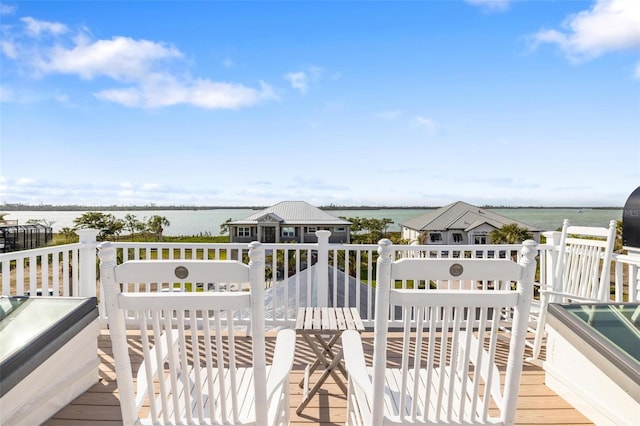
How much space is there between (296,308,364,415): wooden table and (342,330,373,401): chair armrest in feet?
2.14

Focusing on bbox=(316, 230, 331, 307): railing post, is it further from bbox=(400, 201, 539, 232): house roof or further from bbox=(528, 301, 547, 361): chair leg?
bbox=(400, 201, 539, 232): house roof

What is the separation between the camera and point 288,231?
3666 cm

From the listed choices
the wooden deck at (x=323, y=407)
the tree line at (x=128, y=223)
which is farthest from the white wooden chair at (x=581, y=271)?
the tree line at (x=128, y=223)

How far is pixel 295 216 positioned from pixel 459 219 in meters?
16.0

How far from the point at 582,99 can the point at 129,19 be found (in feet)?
28.8

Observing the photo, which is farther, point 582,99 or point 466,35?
point 582,99

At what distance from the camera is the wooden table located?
8.27 feet

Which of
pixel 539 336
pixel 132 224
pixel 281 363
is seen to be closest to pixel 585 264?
pixel 539 336

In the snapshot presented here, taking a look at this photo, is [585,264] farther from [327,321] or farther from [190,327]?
[190,327]

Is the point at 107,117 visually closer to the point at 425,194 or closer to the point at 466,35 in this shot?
the point at 466,35

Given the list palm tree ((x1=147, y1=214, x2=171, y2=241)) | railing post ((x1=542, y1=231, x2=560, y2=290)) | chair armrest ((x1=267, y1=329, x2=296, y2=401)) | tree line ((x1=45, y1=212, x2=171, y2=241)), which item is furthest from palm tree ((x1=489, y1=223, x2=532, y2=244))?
palm tree ((x1=147, y1=214, x2=171, y2=241))

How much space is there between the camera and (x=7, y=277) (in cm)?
297

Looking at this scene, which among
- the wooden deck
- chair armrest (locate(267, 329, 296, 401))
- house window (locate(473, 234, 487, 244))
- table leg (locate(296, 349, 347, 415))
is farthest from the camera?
house window (locate(473, 234, 487, 244))

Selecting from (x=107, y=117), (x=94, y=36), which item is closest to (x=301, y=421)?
(x=94, y=36)
